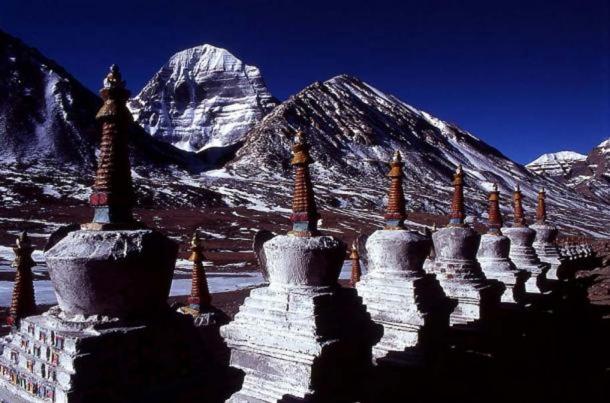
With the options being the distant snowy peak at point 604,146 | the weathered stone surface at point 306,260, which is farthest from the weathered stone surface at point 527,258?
the distant snowy peak at point 604,146

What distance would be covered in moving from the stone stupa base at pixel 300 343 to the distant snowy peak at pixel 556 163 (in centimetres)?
17975

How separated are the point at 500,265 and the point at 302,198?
6.14m

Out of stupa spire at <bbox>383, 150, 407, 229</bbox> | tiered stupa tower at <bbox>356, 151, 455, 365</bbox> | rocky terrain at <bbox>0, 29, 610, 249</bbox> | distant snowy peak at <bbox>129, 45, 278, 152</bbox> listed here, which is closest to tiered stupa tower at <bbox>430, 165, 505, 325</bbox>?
tiered stupa tower at <bbox>356, 151, 455, 365</bbox>

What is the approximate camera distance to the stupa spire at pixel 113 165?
4.42 meters

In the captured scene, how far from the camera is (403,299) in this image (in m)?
6.58

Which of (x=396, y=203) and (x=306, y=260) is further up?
(x=396, y=203)

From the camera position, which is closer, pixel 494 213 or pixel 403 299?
pixel 403 299

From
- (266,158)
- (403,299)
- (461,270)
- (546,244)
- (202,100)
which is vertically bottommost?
(403,299)

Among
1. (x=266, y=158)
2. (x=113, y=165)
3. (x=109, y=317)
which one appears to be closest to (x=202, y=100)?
(x=266, y=158)

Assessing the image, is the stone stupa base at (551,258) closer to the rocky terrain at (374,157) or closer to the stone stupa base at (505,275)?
the stone stupa base at (505,275)

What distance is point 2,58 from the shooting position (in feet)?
282

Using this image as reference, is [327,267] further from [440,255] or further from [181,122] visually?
[181,122]

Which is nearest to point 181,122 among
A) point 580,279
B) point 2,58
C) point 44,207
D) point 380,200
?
point 2,58

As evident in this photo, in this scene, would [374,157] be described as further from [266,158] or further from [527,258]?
[527,258]
